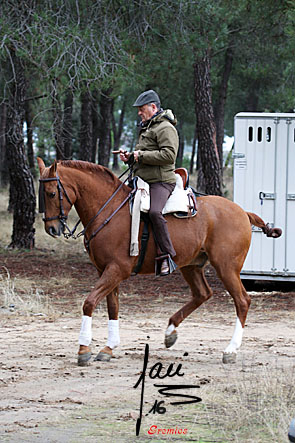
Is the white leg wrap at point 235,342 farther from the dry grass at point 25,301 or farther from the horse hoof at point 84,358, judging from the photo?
the dry grass at point 25,301

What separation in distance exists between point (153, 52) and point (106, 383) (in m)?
10.1

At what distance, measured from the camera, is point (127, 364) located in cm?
785

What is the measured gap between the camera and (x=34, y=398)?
252 inches

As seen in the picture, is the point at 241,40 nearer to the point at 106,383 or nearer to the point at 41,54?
the point at 41,54

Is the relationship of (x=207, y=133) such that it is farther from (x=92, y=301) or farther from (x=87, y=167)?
(x=92, y=301)

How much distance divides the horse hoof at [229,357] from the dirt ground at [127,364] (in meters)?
0.09

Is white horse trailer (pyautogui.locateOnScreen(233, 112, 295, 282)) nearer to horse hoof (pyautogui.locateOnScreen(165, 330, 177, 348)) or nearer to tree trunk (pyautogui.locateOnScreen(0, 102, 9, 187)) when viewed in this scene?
horse hoof (pyautogui.locateOnScreen(165, 330, 177, 348))

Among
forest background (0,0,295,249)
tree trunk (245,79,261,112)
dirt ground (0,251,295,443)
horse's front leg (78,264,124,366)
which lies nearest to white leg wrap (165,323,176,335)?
dirt ground (0,251,295,443)

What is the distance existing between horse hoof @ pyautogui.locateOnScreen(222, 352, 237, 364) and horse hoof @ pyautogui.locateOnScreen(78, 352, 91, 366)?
141 cm

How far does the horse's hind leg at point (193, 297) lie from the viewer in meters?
8.55

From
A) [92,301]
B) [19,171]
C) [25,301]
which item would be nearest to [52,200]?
[92,301]

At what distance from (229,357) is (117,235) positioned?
1733mm

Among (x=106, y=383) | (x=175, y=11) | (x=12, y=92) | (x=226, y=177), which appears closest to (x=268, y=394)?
(x=106, y=383)

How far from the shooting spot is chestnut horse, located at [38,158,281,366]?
7906mm
